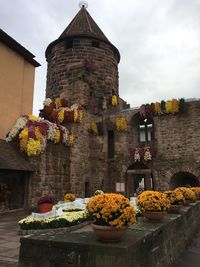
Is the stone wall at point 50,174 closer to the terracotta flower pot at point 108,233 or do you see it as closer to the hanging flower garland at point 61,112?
the hanging flower garland at point 61,112

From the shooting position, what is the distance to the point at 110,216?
140 inches

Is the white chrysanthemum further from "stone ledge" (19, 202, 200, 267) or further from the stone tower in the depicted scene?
"stone ledge" (19, 202, 200, 267)

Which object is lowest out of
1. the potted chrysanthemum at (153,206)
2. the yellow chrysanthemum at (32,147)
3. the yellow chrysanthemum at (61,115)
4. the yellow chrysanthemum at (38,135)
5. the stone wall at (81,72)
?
the potted chrysanthemum at (153,206)

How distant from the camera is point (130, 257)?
3318 millimetres

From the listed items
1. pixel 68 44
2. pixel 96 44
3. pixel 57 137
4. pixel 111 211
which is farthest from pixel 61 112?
pixel 111 211

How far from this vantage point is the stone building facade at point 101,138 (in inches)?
667

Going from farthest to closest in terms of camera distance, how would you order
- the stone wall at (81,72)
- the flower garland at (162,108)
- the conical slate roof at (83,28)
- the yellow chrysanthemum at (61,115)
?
the conical slate roof at (83,28) < the stone wall at (81,72) < the yellow chrysanthemum at (61,115) < the flower garland at (162,108)

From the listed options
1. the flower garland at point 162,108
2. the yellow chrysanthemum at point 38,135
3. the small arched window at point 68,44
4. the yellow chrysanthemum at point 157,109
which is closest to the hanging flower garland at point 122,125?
the flower garland at point 162,108

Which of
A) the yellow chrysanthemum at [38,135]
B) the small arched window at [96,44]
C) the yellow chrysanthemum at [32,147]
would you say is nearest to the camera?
the yellow chrysanthemum at [32,147]

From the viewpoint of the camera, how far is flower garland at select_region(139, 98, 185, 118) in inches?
717

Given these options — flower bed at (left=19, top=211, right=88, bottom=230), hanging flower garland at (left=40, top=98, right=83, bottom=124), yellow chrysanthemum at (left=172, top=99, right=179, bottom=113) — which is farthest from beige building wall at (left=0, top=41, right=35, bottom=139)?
yellow chrysanthemum at (left=172, top=99, right=179, bottom=113)

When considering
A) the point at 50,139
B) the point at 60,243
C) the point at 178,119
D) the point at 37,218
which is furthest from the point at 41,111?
the point at 60,243

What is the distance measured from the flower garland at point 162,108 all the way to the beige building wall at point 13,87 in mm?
8220

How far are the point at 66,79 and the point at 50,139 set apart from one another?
323 inches
